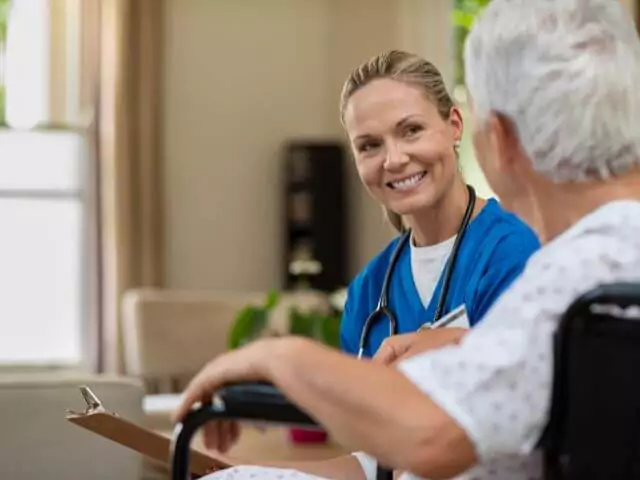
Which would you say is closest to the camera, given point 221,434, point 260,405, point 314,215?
point 260,405

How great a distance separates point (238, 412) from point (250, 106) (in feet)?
16.4

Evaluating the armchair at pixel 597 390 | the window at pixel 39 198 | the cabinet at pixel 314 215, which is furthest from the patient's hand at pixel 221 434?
the cabinet at pixel 314 215

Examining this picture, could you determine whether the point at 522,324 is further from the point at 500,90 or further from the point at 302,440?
the point at 302,440

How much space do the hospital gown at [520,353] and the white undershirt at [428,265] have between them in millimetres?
770

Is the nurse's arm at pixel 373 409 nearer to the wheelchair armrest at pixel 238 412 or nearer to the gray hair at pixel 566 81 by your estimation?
the wheelchair armrest at pixel 238 412

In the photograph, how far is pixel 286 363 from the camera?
1.13 metres

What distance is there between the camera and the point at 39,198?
18.8 ft

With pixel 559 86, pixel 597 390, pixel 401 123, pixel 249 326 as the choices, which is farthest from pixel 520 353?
pixel 249 326

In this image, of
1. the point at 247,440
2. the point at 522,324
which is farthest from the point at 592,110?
the point at 247,440

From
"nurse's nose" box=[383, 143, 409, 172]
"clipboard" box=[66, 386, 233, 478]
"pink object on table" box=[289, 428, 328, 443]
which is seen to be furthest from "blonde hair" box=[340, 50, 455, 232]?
"pink object on table" box=[289, 428, 328, 443]

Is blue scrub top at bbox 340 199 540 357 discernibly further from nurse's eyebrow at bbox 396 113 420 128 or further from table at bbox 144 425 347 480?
table at bbox 144 425 347 480

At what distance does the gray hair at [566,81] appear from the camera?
1.15 meters

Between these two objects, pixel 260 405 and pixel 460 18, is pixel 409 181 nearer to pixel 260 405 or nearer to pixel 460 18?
pixel 260 405

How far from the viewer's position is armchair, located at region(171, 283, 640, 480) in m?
1.05
